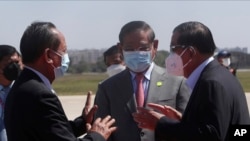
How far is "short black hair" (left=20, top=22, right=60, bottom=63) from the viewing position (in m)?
3.65

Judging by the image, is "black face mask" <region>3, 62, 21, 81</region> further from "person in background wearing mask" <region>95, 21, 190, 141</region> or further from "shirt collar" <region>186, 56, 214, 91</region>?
"shirt collar" <region>186, 56, 214, 91</region>

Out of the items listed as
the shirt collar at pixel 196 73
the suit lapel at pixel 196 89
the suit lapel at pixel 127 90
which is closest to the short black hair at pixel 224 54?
the suit lapel at pixel 127 90

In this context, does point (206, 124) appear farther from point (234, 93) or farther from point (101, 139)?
point (101, 139)

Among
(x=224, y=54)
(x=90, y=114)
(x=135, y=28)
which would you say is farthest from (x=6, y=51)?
(x=224, y=54)

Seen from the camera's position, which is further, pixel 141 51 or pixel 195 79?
pixel 141 51

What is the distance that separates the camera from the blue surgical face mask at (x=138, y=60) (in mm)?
4800

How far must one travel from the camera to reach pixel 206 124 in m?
3.54

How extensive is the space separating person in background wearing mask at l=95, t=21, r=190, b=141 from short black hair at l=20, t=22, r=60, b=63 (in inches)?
44.7

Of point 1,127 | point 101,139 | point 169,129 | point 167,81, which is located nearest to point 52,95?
point 101,139

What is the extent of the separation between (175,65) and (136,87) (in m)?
0.50

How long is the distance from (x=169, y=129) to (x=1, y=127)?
216cm

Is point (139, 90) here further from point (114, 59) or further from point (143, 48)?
point (114, 59)

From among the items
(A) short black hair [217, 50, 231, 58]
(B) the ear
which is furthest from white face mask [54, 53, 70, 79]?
(A) short black hair [217, 50, 231, 58]

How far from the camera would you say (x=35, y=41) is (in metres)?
3.65
